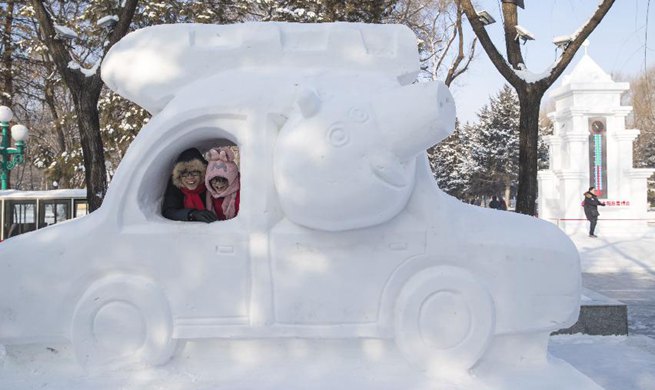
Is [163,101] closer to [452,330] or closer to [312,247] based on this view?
[312,247]

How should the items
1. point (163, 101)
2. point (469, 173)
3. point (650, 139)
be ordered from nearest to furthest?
point (163, 101) → point (469, 173) → point (650, 139)

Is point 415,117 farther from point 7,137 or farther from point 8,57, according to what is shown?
point 8,57

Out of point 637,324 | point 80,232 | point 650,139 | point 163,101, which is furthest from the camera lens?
point 650,139

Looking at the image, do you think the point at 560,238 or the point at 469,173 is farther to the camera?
the point at 469,173

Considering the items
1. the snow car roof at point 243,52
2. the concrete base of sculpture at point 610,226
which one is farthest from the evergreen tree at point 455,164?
the snow car roof at point 243,52

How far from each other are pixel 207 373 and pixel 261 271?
25.1 inches

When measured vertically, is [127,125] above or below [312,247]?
above

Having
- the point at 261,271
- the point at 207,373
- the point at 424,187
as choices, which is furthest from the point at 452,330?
the point at 207,373

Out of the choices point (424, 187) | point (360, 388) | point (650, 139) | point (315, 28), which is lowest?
point (360, 388)

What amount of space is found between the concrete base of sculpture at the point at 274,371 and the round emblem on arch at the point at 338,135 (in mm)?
1128

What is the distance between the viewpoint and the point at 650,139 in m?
38.3

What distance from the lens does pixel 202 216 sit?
347cm

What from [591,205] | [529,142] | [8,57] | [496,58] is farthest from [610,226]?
[8,57]

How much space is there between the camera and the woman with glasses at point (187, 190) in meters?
3.50
